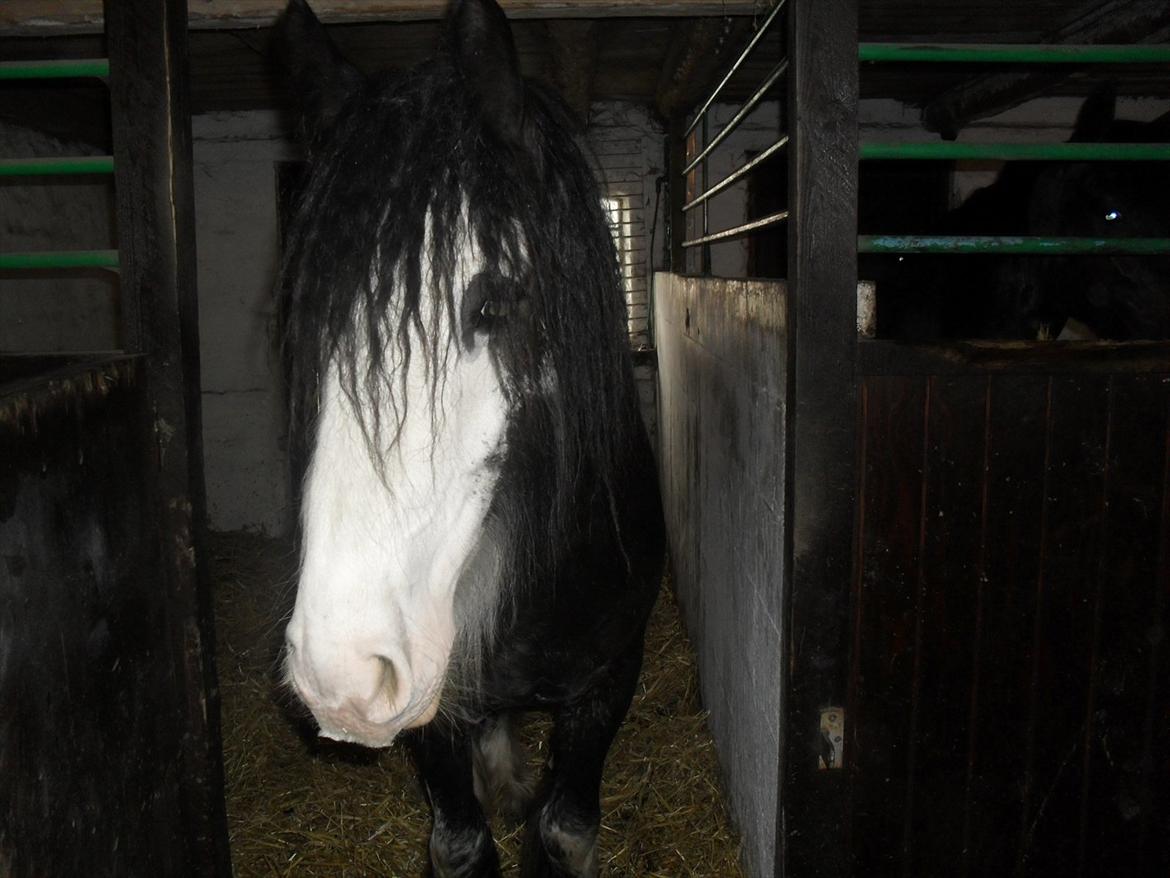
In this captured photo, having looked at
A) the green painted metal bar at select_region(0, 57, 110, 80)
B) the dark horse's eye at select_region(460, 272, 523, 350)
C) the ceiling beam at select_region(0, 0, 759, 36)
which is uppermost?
the ceiling beam at select_region(0, 0, 759, 36)

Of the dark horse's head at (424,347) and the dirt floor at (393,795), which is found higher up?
the dark horse's head at (424,347)

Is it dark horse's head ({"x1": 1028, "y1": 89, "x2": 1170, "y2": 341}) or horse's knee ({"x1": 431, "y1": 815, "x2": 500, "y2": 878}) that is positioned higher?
dark horse's head ({"x1": 1028, "y1": 89, "x2": 1170, "y2": 341})

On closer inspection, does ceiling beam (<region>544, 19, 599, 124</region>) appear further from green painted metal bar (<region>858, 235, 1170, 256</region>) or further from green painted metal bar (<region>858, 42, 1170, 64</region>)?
green painted metal bar (<region>858, 235, 1170, 256</region>)

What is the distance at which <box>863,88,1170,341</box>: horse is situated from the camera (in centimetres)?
373

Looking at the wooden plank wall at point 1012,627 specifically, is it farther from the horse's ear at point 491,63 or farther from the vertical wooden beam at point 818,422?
the horse's ear at point 491,63

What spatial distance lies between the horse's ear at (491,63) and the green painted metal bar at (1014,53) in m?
0.66

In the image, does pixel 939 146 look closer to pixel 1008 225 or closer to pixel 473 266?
pixel 473 266

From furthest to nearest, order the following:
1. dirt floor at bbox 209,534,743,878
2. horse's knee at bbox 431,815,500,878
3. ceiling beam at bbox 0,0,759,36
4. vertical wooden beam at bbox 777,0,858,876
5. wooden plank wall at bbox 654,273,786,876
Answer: dirt floor at bbox 209,534,743,878 → horse's knee at bbox 431,815,500,878 → ceiling beam at bbox 0,0,759,36 → wooden plank wall at bbox 654,273,786,876 → vertical wooden beam at bbox 777,0,858,876

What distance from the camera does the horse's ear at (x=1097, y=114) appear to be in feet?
11.0

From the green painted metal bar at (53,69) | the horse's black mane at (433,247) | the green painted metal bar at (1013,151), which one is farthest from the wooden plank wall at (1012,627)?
the green painted metal bar at (53,69)

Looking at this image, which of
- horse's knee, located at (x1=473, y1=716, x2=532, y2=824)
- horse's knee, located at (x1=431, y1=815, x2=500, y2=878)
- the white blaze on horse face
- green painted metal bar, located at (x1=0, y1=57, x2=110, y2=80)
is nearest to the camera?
the white blaze on horse face

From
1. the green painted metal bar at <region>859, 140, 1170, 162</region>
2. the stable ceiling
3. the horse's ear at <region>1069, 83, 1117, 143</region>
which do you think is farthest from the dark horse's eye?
the horse's ear at <region>1069, 83, 1117, 143</region>

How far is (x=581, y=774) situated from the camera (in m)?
2.43

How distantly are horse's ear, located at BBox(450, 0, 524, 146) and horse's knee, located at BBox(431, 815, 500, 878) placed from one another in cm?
187
